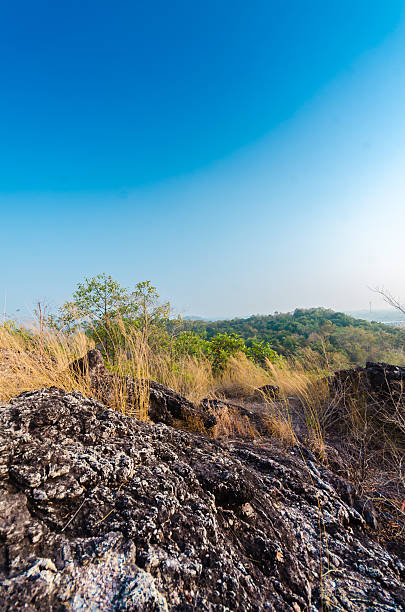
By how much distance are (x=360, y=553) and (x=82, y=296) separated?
8235 millimetres

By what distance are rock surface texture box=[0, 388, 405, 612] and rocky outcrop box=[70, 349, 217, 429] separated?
69 cm

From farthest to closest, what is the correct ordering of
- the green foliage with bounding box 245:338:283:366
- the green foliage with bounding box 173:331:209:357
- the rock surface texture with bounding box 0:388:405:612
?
1. the green foliage with bounding box 245:338:283:366
2. the green foliage with bounding box 173:331:209:357
3. the rock surface texture with bounding box 0:388:405:612

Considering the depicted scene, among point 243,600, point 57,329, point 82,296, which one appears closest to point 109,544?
point 243,600

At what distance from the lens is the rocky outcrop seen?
255 cm

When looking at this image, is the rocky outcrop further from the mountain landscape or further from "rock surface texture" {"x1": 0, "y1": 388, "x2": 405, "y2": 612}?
"rock surface texture" {"x1": 0, "y1": 388, "x2": 405, "y2": 612}

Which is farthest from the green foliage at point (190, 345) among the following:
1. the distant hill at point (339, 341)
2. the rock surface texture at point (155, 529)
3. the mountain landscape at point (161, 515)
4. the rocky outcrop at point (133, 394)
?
the rock surface texture at point (155, 529)

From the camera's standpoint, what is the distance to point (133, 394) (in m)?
2.64

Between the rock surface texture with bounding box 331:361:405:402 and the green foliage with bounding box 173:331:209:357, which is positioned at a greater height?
the green foliage with bounding box 173:331:209:357

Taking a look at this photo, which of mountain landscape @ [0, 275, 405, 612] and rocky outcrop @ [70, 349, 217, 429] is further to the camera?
rocky outcrop @ [70, 349, 217, 429]

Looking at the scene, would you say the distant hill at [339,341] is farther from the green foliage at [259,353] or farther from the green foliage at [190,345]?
the green foliage at [259,353]

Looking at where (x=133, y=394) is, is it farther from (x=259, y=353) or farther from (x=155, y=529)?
(x=259, y=353)

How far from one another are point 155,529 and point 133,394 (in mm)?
1654

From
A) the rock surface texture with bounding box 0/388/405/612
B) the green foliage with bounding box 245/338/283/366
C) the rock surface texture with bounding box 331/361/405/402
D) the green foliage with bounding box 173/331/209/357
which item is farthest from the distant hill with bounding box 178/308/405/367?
the rock surface texture with bounding box 0/388/405/612

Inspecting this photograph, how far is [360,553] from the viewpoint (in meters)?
1.44
